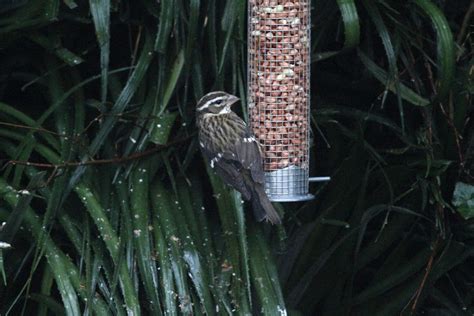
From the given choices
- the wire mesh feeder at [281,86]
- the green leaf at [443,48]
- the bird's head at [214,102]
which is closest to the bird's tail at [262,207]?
the wire mesh feeder at [281,86]

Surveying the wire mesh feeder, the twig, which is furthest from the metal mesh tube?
the twig

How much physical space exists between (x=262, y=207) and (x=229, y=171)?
0.16m

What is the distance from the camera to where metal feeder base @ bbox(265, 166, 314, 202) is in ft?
14.1

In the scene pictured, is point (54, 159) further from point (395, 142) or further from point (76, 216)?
point (395, 142)

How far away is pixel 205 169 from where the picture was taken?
179 inches

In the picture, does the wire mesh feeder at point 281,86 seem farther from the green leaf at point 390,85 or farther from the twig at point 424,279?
the twig at point 424,279

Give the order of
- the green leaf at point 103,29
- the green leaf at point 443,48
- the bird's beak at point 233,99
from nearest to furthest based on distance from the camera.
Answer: the green leaf at point 103,29 < the bird's beak at point 233,99 < the green leaf at point 443,48

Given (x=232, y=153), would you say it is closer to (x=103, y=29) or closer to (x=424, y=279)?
(x=103, y=29)

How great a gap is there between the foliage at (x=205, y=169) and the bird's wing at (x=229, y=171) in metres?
0.09

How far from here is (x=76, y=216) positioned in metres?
4.32

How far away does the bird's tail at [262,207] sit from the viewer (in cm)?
418

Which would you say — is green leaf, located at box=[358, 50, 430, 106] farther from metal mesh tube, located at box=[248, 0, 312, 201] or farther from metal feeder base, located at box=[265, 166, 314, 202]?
metal feeder base, located at box=[265, 166, 314, 202]

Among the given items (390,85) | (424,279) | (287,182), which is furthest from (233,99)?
(424,279)

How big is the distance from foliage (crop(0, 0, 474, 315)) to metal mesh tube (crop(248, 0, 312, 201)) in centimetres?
8
